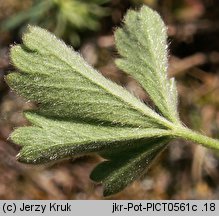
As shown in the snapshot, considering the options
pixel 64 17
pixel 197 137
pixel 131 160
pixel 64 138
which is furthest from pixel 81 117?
pixel 64 17

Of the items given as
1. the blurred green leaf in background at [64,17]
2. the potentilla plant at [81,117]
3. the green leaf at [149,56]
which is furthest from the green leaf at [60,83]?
the blurred green leaf in background at [64,17]

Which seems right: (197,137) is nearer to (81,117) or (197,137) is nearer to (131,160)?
(131,160)

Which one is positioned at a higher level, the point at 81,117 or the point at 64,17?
the point at 64,17

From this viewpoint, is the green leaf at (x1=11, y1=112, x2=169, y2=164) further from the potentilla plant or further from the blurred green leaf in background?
the blurred green leaf in background

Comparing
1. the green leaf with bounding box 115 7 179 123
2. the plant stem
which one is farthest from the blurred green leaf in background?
the plant stem

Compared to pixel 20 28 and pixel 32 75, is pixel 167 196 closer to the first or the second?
pixel 20 28

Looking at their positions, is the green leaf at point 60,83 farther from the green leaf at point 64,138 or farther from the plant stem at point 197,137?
the plant stem at point 197,137
